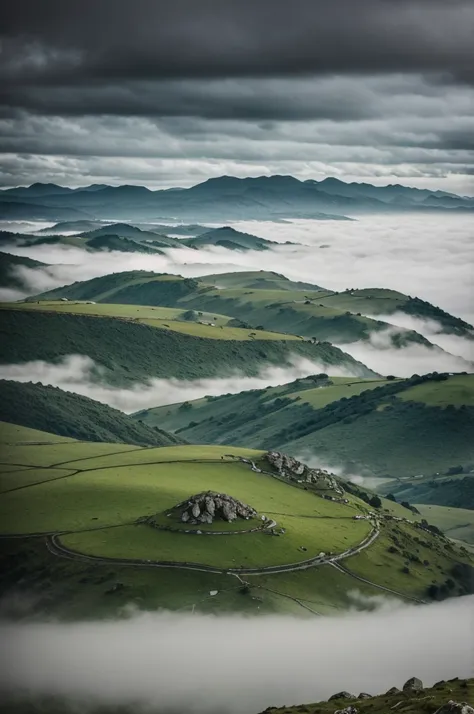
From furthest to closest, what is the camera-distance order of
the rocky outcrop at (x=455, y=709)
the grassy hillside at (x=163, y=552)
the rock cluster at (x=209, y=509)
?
1. the rock cluster at (x=209, y=509)
2. the grassy hillside at (x=163, y=552)
3. the rocky outcrop at (x=455, y=709)

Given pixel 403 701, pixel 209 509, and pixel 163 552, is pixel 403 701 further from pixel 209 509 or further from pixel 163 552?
pixel 209 509

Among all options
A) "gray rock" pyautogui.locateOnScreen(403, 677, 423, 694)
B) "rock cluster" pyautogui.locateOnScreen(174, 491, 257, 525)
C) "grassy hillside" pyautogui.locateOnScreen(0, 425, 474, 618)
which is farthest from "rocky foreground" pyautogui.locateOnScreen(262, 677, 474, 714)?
"rock cluster" pyautogui.locateOnScreen(174, 491, 257, 525)

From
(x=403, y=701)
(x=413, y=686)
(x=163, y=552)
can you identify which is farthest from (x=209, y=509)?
(x=403, y=701)

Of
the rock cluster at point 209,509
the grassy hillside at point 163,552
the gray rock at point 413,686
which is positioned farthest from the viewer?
the rock cluster at point 209,509

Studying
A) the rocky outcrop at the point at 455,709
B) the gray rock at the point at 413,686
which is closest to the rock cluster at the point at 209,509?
the gray rock at the point at 413,686

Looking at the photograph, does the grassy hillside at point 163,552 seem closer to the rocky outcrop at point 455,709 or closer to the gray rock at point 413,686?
the gray rock at point 413,686

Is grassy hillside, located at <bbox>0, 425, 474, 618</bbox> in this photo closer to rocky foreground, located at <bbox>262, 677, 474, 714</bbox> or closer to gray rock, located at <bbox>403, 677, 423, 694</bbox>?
rocky foreground, located at <bbox>262, 677, 474, 714</bbox>

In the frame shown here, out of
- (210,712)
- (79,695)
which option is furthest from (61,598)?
(210,712)
